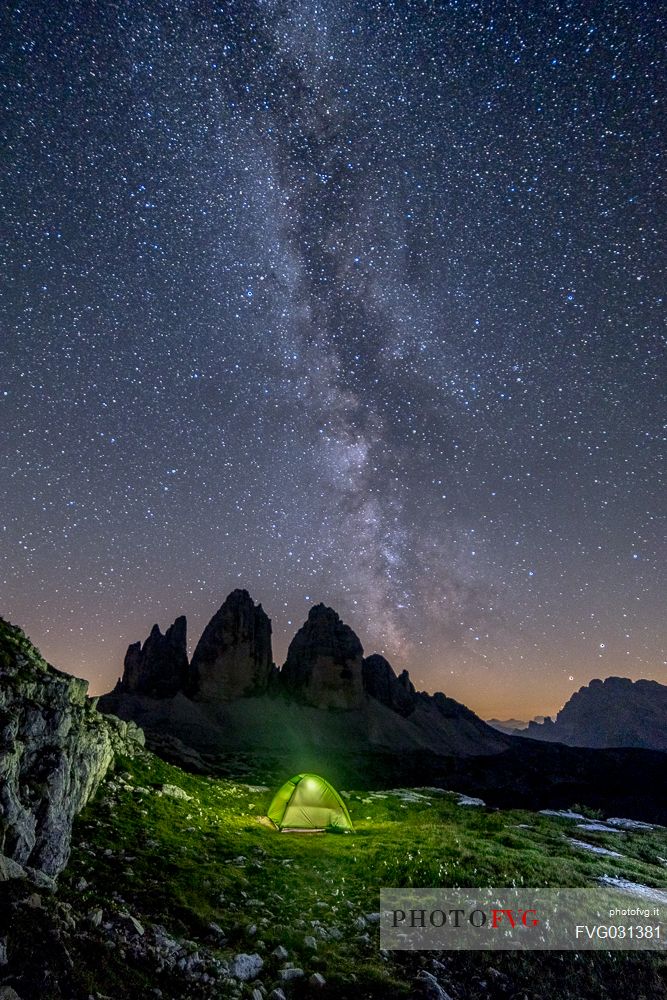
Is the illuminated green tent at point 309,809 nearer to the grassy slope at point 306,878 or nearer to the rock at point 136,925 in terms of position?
the grassy slope at point 306,878

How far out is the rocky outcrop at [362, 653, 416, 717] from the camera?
187000mm

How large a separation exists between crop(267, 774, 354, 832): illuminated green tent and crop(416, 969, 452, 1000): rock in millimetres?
12646

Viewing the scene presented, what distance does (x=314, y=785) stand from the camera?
20984 mm

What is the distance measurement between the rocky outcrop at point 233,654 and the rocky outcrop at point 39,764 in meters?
152

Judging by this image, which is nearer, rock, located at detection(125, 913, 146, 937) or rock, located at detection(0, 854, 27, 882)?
rock, located at detection(0, 854, 27, 882)

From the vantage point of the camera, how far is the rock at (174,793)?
1891 cm

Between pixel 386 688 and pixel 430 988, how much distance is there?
197m

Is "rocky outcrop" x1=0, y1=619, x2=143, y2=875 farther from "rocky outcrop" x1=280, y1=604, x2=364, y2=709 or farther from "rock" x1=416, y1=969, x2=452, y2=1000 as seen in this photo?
→ "rocky outcrop" x1=280, y1=604, x2=364, y2=709

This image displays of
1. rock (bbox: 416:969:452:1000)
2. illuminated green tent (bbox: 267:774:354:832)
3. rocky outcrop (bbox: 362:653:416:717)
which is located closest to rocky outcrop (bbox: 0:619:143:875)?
rock (bbox: 416:969:452:1000)

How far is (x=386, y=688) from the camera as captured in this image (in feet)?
627

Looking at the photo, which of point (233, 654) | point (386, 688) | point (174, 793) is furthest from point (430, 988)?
point (386, 688)

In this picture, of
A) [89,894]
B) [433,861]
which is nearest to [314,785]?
[433,861]

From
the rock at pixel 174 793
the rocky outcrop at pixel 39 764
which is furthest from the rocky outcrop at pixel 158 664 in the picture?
the rocky outcrop at pixel 39 764

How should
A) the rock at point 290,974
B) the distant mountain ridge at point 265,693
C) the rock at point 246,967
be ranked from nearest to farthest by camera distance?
the rock at point 246,967 < the rock at point 290,974 < the distant mountain ridge at point 265,693
